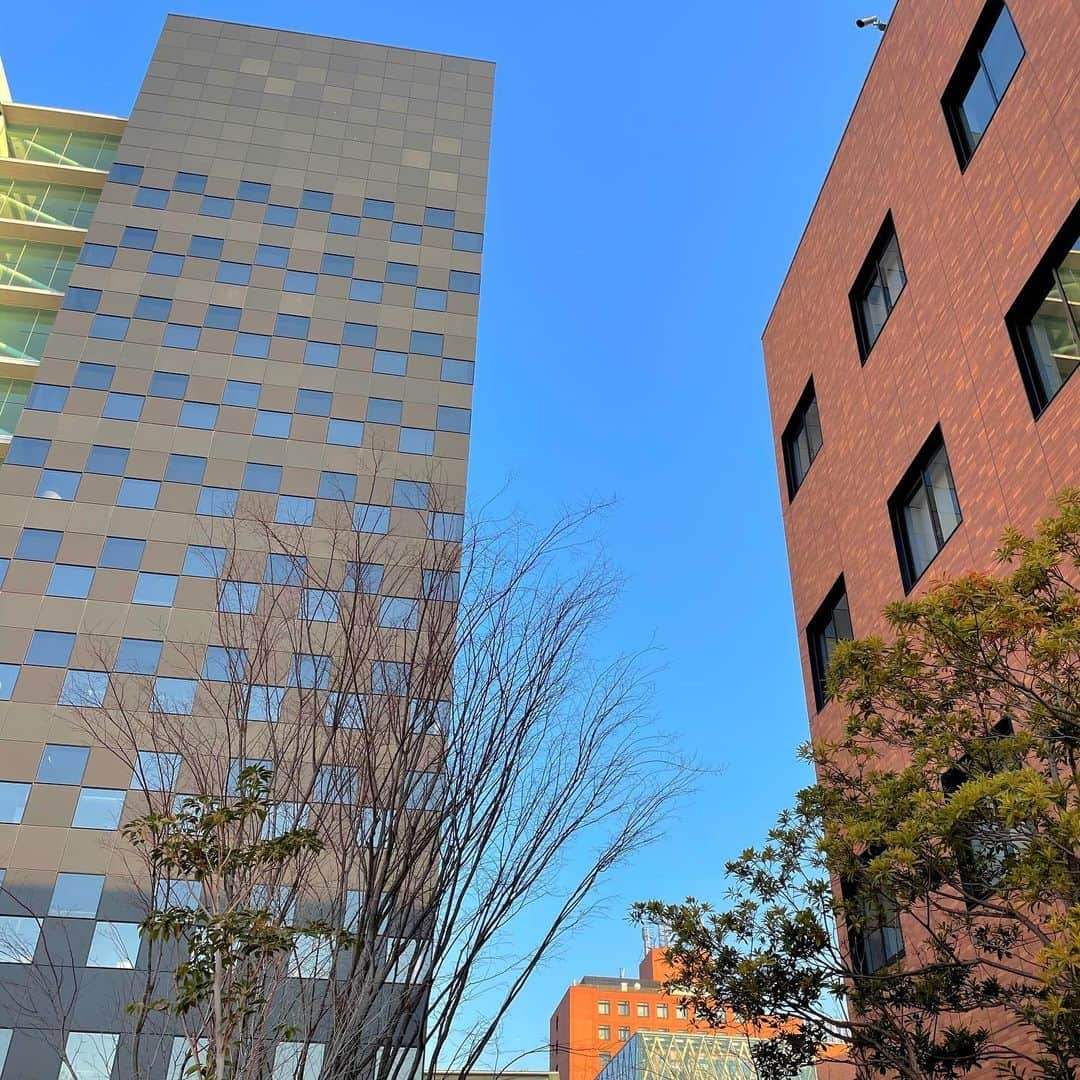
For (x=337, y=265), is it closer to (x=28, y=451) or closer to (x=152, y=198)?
(x=152, y=198)

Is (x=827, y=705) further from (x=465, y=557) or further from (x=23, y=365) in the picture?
(x=23, y=365)

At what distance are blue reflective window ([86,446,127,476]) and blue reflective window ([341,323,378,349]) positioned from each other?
540 centimetres

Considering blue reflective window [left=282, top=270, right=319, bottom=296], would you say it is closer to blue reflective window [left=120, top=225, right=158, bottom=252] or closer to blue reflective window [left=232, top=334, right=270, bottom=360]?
blue reflective window [left=232, top=334, right=270, bottom=360]

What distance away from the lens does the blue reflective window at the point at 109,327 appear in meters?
23.1

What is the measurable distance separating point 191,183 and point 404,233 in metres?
5.30

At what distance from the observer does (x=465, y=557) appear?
726 cm

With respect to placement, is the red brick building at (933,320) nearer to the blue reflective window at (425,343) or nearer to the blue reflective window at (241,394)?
the blue reflective window at (425,343)

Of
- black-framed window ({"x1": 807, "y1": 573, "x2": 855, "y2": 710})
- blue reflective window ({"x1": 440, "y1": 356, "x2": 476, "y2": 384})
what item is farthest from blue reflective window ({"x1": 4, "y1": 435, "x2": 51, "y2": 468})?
black-framed window ({"x1": 807, "y1": 573, "x2": 855, "y2": 710})

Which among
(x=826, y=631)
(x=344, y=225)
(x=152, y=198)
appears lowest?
(x=826, y=631)

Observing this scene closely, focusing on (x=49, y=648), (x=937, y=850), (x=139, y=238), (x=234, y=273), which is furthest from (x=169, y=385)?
(x=937, y=850)

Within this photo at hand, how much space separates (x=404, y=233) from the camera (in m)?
25.8

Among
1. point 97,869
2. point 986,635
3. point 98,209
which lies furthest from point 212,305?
point 986,635

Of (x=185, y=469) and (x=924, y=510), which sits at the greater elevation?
(x=185, y=469)

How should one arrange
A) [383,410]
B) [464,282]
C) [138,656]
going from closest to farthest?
[138,656], [383,410], [464,282]
